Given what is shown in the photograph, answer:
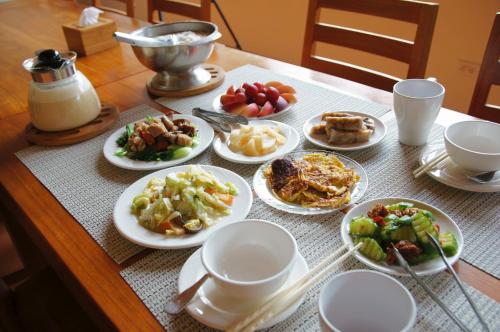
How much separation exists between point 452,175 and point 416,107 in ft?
0.58

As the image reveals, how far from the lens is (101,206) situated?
899 mm

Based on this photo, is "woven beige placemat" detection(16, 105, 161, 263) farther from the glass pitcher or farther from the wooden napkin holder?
the wooden napkin holder

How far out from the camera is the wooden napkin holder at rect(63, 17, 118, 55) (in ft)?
5.82

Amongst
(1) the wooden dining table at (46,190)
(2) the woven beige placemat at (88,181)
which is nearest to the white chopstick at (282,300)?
(1) the wooden dining table at (46,190)

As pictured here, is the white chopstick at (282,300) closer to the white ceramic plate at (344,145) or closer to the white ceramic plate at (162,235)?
the white ceramic plate at (162,235)

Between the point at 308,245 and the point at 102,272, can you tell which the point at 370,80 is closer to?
the point at 308,245

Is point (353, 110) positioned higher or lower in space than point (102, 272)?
higher

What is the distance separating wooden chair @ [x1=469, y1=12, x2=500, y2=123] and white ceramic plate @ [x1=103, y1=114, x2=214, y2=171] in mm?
831

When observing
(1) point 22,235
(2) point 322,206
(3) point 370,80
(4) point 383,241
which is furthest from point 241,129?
(1) point 22,235

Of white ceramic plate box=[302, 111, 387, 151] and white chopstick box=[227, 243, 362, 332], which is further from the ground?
white ceramic plate box=[302, 111, 387, 151]

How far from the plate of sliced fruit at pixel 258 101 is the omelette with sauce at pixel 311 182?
1.05 ft

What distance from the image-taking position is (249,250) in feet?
2.17

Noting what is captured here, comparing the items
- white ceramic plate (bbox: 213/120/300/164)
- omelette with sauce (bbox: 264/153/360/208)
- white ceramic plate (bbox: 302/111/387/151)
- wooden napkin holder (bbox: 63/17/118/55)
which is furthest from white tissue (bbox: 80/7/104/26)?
omelette with sauce (bbox: 264/153/360/208)

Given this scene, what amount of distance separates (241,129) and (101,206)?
0.40 m
